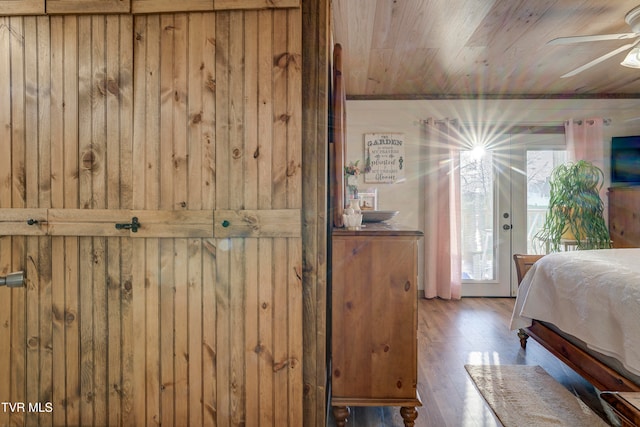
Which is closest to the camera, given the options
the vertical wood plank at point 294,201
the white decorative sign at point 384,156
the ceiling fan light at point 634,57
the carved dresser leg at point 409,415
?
the vertical wood plank at point 294,201

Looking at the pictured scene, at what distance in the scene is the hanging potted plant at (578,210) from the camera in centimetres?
384

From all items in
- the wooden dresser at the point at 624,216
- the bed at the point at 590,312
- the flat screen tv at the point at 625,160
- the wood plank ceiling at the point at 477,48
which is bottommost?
the bed at the point at 590,312

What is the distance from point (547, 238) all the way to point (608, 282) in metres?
2.61

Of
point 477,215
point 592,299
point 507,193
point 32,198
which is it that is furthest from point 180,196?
point 507,193

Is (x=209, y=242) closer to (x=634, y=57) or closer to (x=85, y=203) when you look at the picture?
(x=85, y=203)

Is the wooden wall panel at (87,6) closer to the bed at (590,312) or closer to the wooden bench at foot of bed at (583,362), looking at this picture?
the bed at (590,312)

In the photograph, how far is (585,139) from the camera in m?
4.29

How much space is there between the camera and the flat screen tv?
4.20 meters

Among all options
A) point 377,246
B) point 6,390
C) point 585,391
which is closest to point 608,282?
point 585,391

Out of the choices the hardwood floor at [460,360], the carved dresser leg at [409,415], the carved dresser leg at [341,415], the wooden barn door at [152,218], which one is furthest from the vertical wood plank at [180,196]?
the carved dresser leg at [409,415]

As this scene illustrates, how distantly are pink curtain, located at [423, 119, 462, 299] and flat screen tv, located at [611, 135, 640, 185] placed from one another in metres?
1.98

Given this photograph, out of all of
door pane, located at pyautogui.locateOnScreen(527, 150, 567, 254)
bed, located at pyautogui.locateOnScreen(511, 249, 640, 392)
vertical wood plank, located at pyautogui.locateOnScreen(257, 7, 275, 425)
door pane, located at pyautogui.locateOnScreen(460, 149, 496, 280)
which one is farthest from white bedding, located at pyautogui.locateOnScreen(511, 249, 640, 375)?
door pane, located at pyautogui.locateOnScreen(527, 150, 567, 254)

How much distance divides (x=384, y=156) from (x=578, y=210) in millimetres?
2305

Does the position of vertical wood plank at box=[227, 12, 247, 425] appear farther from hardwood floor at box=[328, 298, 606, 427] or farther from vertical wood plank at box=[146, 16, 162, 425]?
hardwood floor at box=[328, 298, 606, 427]
